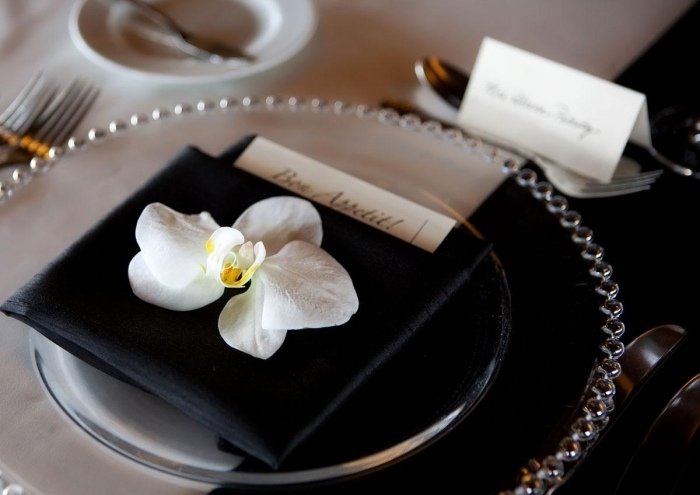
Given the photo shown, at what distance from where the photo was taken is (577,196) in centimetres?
68

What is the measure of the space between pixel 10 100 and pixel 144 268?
37 cm

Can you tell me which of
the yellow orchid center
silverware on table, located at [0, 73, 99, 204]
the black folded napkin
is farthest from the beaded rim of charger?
the yellow orchid center

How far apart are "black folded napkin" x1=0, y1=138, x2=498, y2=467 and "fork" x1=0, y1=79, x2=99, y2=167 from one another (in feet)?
0.61

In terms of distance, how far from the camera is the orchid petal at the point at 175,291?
502 mm

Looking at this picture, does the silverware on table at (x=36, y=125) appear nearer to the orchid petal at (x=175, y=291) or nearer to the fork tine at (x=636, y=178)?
the orchid petal at (x=175, y=291)

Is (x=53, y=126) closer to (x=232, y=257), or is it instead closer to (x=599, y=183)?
(x=232, y=257)

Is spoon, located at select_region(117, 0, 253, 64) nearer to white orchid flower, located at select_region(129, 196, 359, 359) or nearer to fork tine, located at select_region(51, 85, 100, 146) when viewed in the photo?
fork tine, located at select_region(51, 85, 100, 146)

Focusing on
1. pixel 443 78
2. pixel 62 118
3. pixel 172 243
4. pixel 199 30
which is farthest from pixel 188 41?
pixel 172 243

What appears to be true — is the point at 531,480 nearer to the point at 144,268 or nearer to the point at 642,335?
the point at 642,335

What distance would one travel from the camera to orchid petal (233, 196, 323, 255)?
55 cm

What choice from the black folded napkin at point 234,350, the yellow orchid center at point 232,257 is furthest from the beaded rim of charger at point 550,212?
the yellow orchid center at point 232,257

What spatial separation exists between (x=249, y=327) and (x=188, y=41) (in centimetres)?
45

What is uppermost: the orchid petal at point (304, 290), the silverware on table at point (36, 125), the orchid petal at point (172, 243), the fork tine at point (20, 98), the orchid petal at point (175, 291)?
the orchid petal at point (304, 290)

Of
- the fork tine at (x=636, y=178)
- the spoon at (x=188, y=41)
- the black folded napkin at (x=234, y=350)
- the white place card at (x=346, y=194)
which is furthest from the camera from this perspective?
the spoon at (x=188, y=41)
